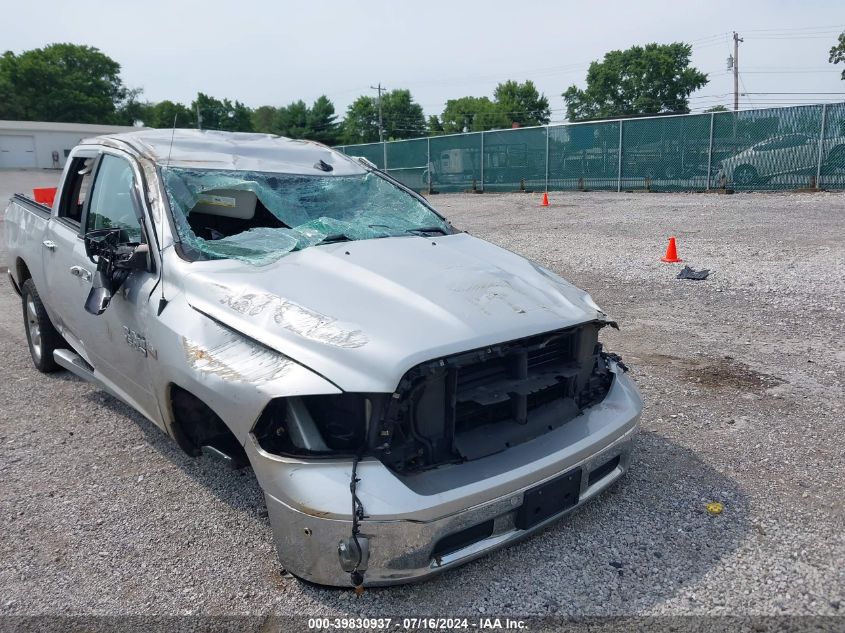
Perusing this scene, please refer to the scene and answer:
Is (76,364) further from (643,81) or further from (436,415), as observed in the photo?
(643,81)

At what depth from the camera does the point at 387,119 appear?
89.6 meters

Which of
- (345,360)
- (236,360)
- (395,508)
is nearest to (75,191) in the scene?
(236,360)

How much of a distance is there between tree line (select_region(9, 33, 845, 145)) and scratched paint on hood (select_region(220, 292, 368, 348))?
65.3 metres

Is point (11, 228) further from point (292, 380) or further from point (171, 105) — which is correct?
point (171, 105)

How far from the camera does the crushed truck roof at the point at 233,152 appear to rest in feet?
13.0

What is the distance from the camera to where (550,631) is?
8.00 ft

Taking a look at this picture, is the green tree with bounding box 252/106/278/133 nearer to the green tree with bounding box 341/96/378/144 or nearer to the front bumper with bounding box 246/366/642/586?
the green tree with bounding box 341/96/378/144

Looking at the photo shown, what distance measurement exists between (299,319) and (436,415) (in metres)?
0.67

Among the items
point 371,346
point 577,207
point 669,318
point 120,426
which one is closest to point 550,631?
point 371,346

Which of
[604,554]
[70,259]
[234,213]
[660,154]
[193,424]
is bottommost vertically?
[604,554]

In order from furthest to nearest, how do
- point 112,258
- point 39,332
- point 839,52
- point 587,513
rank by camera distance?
point 839,52 < point 39,332 < point 112,258 < point 587,513

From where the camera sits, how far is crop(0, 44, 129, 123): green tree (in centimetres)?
6625

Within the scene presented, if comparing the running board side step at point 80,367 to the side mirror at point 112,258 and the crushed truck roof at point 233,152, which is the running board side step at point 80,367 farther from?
the crushed truck roof at point 233,152

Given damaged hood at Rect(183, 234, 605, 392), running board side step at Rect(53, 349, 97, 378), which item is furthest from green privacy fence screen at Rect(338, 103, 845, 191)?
running board side step at Rect(53, 349, 97, 378)
